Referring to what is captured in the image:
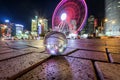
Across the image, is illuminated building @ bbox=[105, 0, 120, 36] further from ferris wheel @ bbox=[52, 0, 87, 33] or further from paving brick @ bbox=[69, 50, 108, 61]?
paving brick @ bbox=[69, 50, 108, 61]

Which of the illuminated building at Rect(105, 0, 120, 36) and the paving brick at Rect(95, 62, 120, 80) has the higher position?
the illuminated building at Rect(105, 0, 120, 36)

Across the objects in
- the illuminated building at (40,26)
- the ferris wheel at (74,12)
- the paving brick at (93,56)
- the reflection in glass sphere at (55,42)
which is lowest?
the paving brick at (93,56)

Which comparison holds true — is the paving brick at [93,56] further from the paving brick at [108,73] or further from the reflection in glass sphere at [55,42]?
the paving brick at [108,73]

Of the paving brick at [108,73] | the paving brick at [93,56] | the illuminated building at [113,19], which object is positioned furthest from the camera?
the illuminated building at [113,19]

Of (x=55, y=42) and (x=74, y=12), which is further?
(x=74, y=12)

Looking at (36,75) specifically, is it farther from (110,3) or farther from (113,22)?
(110,3)

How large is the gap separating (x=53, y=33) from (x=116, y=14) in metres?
65.3

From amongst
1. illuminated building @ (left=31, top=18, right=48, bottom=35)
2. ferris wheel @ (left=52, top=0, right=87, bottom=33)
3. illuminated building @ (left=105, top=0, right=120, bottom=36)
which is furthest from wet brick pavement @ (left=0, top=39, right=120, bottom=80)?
illuminated building @ (left=105, top=0, right=120, bottom=36)

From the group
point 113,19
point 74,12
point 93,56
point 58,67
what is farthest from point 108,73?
point 113,19

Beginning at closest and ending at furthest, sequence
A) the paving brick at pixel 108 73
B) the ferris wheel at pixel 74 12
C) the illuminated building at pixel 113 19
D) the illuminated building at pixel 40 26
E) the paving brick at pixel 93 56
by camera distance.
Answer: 1. the paving brick at pixel 108 73
2. the paving brick at pixel 93 56
3. the ferris wheel at pixel 74 12
4. the illuminated building at pixel 40 26
5. the illuminated building at pixel 113 19

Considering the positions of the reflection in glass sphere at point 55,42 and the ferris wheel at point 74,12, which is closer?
the reflection in glass sphere at point 55,42

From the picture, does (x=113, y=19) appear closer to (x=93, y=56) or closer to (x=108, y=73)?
(x=93, y=56)

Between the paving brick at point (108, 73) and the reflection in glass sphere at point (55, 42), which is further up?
the reflection in glass sphere at point (55, 42)

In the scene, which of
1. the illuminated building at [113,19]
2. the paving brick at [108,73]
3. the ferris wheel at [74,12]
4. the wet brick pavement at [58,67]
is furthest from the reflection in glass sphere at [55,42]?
the illuminated building at [113,19]
